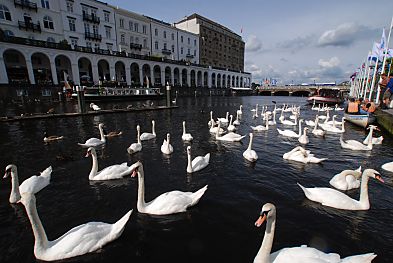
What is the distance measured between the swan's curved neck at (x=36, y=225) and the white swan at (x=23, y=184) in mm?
2695

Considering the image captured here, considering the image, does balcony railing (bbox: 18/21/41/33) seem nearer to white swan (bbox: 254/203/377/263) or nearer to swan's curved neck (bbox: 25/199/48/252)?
swan's curved neck (bbox: 25/199/48/252)

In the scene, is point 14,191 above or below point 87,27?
below

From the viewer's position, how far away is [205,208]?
19.9 feet

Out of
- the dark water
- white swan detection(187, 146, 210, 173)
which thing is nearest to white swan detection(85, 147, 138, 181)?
the dark water

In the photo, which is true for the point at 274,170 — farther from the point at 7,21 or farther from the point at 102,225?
the point at 7,21

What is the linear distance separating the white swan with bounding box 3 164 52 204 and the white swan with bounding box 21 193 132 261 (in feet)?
8.91

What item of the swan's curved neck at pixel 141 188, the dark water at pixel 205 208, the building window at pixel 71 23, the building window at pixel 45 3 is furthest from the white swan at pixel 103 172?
the building window at pixel 71 23

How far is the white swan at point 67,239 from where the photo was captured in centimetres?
394

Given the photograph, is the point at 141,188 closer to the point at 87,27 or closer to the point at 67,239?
the point at 67,239

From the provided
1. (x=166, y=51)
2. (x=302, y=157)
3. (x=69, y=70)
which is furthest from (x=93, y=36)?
(x=302, y=157)

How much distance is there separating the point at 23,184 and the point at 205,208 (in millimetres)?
5680

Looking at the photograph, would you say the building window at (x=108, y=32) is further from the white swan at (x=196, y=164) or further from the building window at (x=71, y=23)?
the white swan at (x=196, y=164)

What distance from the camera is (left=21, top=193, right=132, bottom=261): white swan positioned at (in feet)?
12.9

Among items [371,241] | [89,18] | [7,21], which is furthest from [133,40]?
[371,241]
